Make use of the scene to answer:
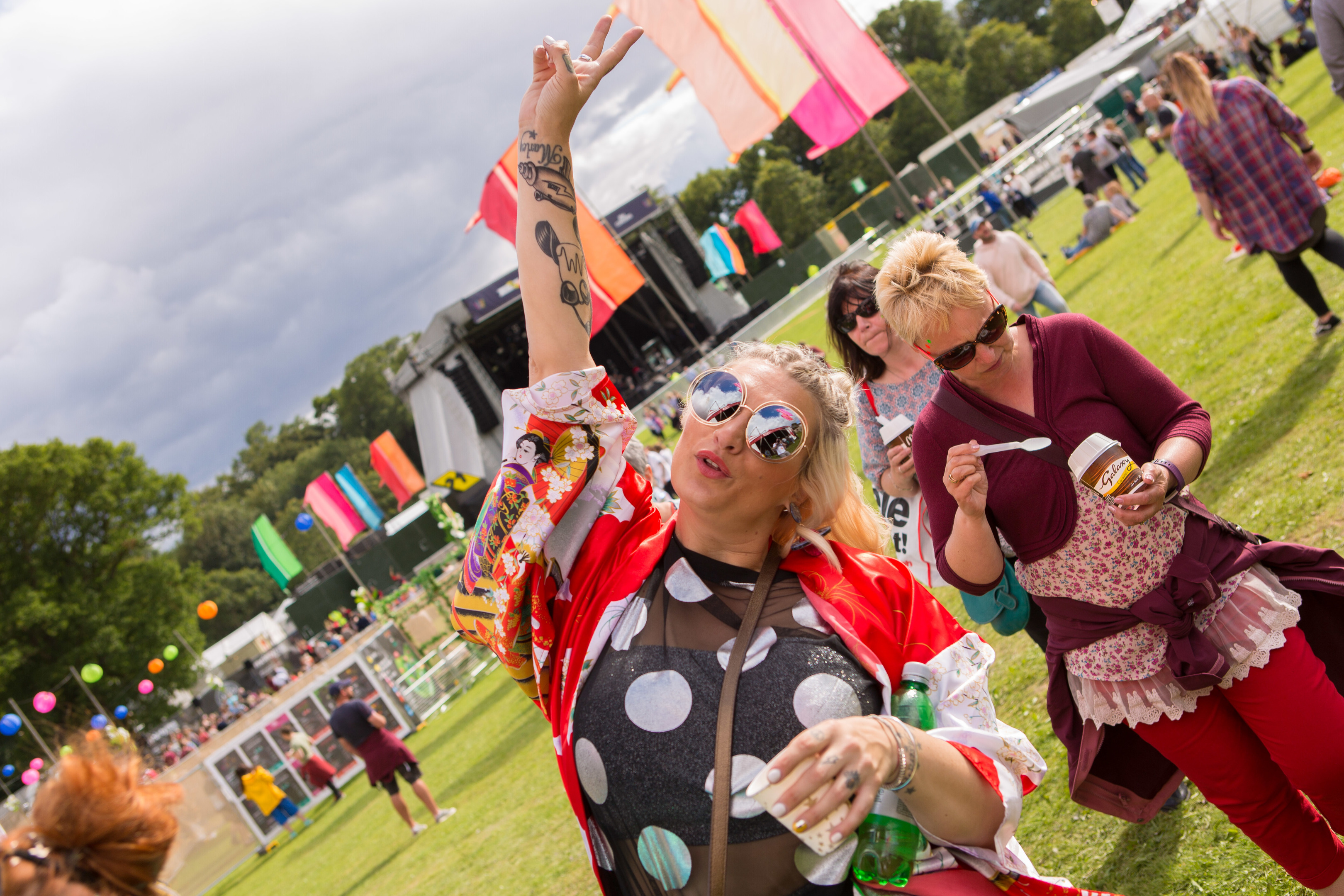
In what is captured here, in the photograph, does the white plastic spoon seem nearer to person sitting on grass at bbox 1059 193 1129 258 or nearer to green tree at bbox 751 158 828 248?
person sitting on grass at bbox 1059 193 1129 258

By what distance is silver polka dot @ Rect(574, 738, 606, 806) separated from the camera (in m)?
1.67

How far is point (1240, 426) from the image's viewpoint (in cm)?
525

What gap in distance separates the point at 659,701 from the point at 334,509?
27967mm

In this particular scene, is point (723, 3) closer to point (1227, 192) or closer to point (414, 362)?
point (1227, 192)

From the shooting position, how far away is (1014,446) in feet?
7.36

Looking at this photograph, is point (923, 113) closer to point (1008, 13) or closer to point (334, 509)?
point (1008, 13)

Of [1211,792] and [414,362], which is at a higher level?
[414,362]

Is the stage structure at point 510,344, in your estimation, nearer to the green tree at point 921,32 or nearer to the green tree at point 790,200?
the green tree at point 790,200

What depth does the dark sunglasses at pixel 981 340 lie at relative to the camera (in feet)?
7.41

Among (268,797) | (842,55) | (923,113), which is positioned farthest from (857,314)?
(923,113)

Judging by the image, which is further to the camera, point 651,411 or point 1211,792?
point 651,411

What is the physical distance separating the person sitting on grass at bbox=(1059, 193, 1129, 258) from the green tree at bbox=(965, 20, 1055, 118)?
2004 inches

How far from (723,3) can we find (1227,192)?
1085cm

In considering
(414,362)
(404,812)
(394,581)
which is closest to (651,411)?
(414,362)
